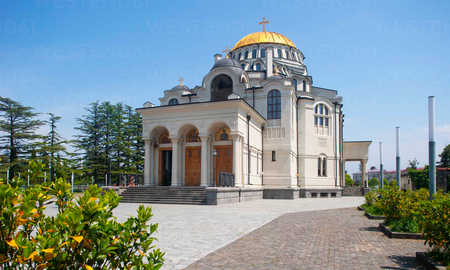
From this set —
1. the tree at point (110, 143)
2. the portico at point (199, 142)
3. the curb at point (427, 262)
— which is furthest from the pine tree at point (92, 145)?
the curb at point (427, 262)

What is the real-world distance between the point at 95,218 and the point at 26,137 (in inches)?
1464

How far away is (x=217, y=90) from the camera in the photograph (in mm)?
29094

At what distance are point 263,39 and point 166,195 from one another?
A: 88.5ft

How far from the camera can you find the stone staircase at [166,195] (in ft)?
67.5

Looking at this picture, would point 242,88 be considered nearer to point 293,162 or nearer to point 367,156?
point 293,162

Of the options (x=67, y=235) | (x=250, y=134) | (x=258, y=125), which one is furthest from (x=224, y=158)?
(x=67, y=235)

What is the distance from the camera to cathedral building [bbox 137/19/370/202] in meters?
23.0


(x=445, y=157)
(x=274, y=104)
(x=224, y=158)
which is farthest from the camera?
(x=445, y=157)

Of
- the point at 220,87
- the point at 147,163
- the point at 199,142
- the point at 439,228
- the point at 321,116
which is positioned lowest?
the point at 439,228

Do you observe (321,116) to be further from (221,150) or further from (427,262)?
(427,262)

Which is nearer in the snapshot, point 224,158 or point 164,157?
point 224,158

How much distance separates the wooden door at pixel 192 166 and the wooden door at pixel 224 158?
1291 millimetres

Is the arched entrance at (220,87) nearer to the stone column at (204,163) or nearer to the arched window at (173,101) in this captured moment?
the arched window at (173,101)

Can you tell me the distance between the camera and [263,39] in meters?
42.2
